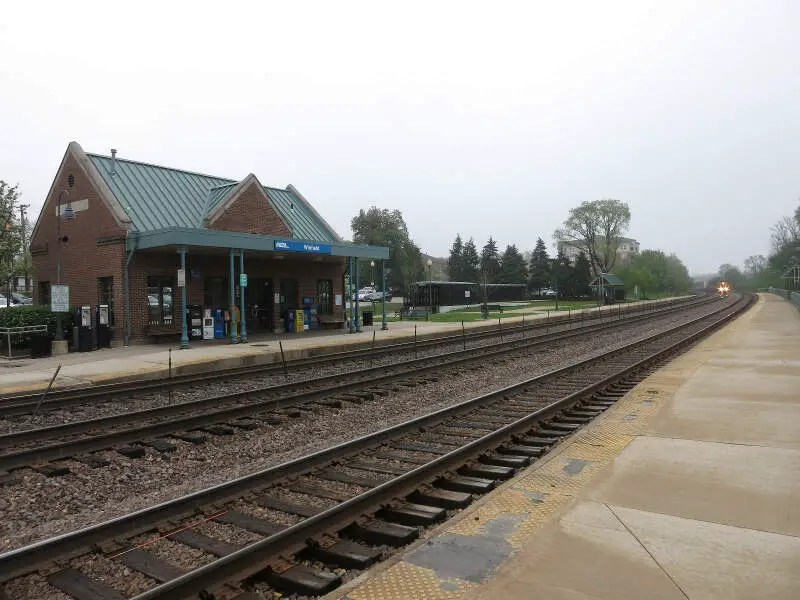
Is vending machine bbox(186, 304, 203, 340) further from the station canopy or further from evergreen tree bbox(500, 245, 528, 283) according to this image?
evergreen tree bbox(500, 245, 528, 283)

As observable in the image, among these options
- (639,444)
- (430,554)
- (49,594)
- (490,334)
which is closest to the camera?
(49,594)

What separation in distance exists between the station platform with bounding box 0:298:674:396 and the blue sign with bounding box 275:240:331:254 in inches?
139

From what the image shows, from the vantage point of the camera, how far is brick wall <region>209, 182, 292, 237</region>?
25.2 metres

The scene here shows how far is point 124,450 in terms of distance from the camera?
25.4ft

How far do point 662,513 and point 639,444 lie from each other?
2.42 metres

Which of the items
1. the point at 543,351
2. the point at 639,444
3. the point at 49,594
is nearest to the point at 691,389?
the point at 639,444

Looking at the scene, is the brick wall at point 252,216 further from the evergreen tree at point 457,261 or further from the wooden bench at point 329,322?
the evergreen tree at point 457,261

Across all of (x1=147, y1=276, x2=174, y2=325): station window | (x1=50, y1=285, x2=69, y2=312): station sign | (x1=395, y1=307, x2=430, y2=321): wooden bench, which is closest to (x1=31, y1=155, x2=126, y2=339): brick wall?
(x1=147, y1=276, x2=174, y2=325): station window

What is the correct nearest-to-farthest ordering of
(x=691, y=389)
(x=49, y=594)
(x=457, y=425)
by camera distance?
(x=49, y=594)
(x=457, y=425)
(x=691, y=389)

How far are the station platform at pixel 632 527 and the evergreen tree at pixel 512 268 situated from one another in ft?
260

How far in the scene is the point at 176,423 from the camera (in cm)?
879

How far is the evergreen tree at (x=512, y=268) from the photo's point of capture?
86625 mm

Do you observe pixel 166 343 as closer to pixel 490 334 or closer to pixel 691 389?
pixel 490 334

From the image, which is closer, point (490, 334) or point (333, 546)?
point (333, 546)
